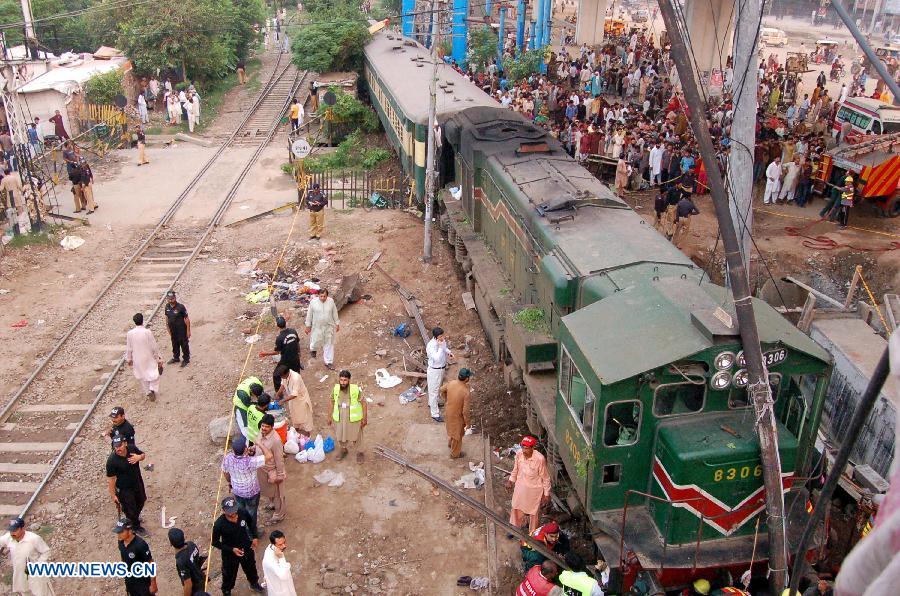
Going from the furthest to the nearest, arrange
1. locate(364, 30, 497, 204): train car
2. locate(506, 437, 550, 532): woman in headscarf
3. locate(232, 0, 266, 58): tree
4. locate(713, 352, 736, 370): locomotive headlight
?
locate(232, 0, 266, 58): tree
locate(364, 30, 497, 204): train car
locate(506, 437, 550, 532): woman in headscarf
locate(713, 352, 736, 370): locomotive headlight

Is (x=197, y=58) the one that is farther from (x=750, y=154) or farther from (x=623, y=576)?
(x=623, y=576)

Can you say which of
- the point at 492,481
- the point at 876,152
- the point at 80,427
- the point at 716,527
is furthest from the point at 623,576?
→ the point at 876,152

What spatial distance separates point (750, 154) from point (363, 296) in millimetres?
8102

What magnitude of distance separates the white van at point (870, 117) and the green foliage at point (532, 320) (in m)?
15.3

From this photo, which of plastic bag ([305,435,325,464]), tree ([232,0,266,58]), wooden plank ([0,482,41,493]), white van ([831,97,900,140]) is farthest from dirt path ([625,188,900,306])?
tree ([232,0,266,58])

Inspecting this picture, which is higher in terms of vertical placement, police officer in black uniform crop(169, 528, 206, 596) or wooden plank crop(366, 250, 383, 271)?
police officer in black uniform crop(169, 528, 206, 596)

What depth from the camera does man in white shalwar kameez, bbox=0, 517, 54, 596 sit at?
736 cm

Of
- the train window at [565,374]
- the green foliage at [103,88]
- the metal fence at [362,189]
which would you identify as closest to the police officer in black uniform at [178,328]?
the train window at [565,374]

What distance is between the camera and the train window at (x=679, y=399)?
7.29 meters

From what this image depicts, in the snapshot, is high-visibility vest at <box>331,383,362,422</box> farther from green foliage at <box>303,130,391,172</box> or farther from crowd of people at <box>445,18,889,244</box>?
green foliage at <box>303,130,391,172</box>

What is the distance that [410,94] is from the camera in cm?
2064

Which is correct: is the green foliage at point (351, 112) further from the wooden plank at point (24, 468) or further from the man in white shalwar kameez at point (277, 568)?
the man in white shalwar kameez at point (277, 568)

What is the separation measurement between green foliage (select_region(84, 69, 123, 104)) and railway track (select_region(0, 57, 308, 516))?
425 inches

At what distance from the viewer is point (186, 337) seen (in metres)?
12.8
